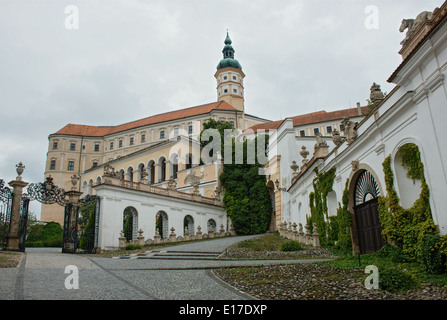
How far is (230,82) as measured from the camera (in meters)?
74.1

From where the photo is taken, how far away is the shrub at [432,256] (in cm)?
800

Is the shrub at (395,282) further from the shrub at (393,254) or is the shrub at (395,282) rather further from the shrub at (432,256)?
the shrub at (393,254)

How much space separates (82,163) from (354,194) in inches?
2700

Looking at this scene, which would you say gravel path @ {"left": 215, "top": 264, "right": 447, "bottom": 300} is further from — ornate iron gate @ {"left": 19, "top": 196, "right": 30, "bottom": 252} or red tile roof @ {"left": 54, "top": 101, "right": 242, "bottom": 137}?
red tile roof @ {"left": 54, "top": 101, "right": 242, "bottom": 137}

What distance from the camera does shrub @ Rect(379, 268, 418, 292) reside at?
22.8 ft

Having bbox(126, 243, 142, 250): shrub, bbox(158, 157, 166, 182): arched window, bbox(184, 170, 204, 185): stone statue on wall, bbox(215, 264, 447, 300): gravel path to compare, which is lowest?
bbox(215, 264, 447, 300): gravel path

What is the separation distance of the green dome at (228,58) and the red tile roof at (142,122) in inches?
398

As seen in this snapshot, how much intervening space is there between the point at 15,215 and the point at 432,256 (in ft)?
66.0

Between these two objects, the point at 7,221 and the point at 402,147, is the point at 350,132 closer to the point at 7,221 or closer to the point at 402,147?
the point at 402,147

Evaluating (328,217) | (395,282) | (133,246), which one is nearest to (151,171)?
(133,246)

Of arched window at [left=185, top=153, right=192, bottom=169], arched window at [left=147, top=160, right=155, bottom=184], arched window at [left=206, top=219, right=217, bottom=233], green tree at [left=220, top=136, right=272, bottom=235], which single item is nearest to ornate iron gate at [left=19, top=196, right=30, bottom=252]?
arched window at [left=206, top=219, right=217, bottom=233]

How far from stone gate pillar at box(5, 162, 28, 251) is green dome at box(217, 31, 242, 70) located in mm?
60714

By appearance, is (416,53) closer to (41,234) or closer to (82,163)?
(41,234)
